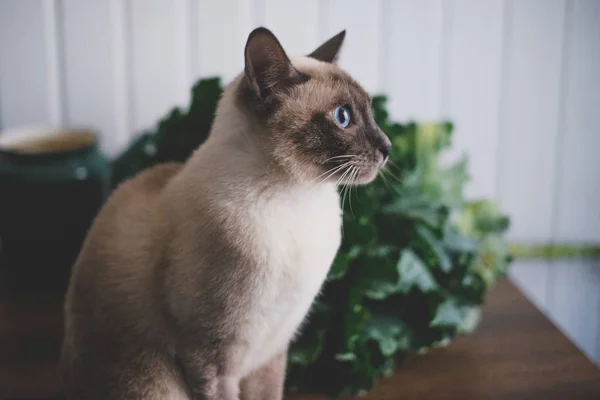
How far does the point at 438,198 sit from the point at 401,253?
0.17m

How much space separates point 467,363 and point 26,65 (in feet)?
2.99

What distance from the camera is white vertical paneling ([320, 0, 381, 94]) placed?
124 cm

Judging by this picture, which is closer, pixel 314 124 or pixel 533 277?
pixel 314 124

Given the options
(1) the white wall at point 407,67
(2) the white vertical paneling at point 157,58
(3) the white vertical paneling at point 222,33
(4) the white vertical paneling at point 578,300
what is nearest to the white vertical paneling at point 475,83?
(1) the white wall at point 407,67

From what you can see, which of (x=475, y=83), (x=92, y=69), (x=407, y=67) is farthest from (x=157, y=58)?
(x=475, y=83)

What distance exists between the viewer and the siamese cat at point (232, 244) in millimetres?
709

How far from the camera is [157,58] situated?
1.24 meters

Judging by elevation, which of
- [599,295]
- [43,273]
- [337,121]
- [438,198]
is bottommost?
[599,295]

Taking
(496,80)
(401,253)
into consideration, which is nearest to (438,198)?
(401,253)

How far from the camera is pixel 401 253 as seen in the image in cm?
97

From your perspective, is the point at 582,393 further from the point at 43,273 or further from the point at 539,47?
the point at 43,273

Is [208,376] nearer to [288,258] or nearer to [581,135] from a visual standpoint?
[288,258]

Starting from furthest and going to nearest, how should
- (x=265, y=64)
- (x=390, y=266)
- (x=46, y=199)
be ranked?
(x=46, y=199)
(x=390, y=266)
(x=265, y=64)

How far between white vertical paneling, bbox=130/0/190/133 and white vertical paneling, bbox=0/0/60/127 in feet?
0.49
